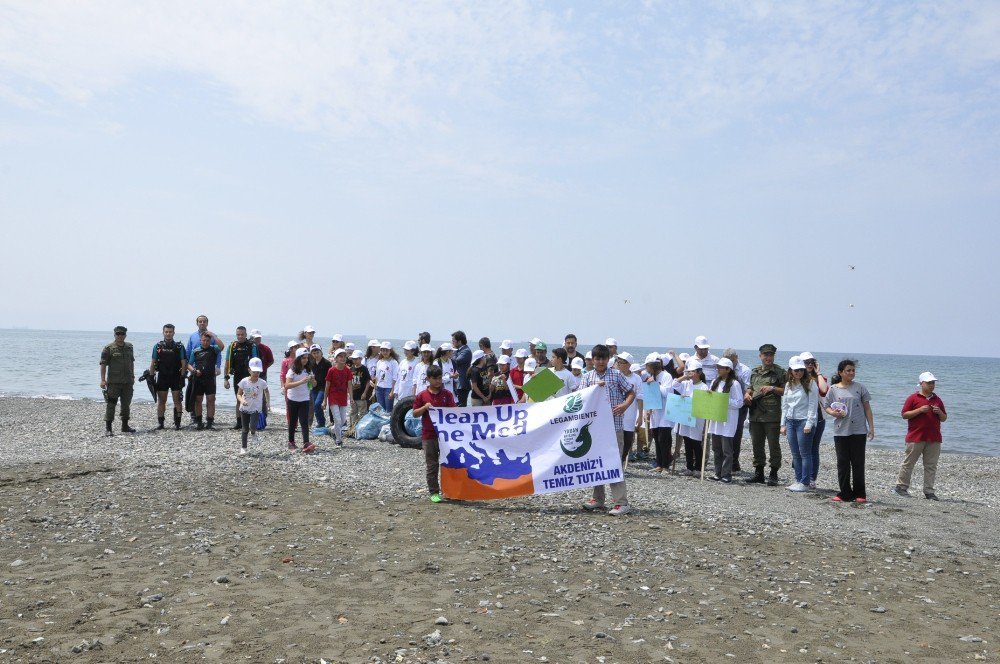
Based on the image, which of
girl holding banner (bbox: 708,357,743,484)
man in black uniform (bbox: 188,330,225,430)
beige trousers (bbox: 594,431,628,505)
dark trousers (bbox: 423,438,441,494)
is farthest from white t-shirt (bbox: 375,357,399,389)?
beige trousers (bbox: 594,431,628,505)

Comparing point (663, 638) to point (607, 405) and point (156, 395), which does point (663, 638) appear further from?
point (156, 395)

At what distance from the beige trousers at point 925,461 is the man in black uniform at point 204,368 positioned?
12577mm

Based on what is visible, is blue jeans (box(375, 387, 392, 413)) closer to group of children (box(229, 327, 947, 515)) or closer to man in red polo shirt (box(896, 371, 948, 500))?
group of children (box(229, 327, 947, 515))

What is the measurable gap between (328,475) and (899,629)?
8048mm

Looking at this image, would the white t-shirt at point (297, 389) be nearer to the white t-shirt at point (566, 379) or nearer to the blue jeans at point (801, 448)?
the white t-shirt at point (566, 379)

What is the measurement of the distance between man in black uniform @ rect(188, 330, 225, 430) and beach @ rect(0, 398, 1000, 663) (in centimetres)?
386

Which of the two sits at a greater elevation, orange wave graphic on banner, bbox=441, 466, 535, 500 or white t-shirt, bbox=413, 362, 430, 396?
white t-shirt, bbox=413, 362, 430, 396

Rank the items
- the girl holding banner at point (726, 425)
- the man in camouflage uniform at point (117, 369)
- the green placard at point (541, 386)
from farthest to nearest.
Answer: the man in camouflage uniform at point (117, 369)
the girl holding banner at point (726, 425)
the green placard at point (541, 386)

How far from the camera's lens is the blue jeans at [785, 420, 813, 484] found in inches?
450

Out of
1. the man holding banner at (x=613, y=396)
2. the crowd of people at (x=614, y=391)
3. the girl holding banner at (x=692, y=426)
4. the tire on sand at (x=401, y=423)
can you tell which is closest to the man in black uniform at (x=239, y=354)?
the crowd of people at (x=614, y=391)

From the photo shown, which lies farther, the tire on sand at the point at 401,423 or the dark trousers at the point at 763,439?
the tire on sand at the point at 401,423

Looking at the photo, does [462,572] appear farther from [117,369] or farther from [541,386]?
[117,369]

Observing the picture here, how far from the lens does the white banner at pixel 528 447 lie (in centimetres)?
955

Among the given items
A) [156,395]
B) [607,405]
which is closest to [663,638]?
[607,405]
